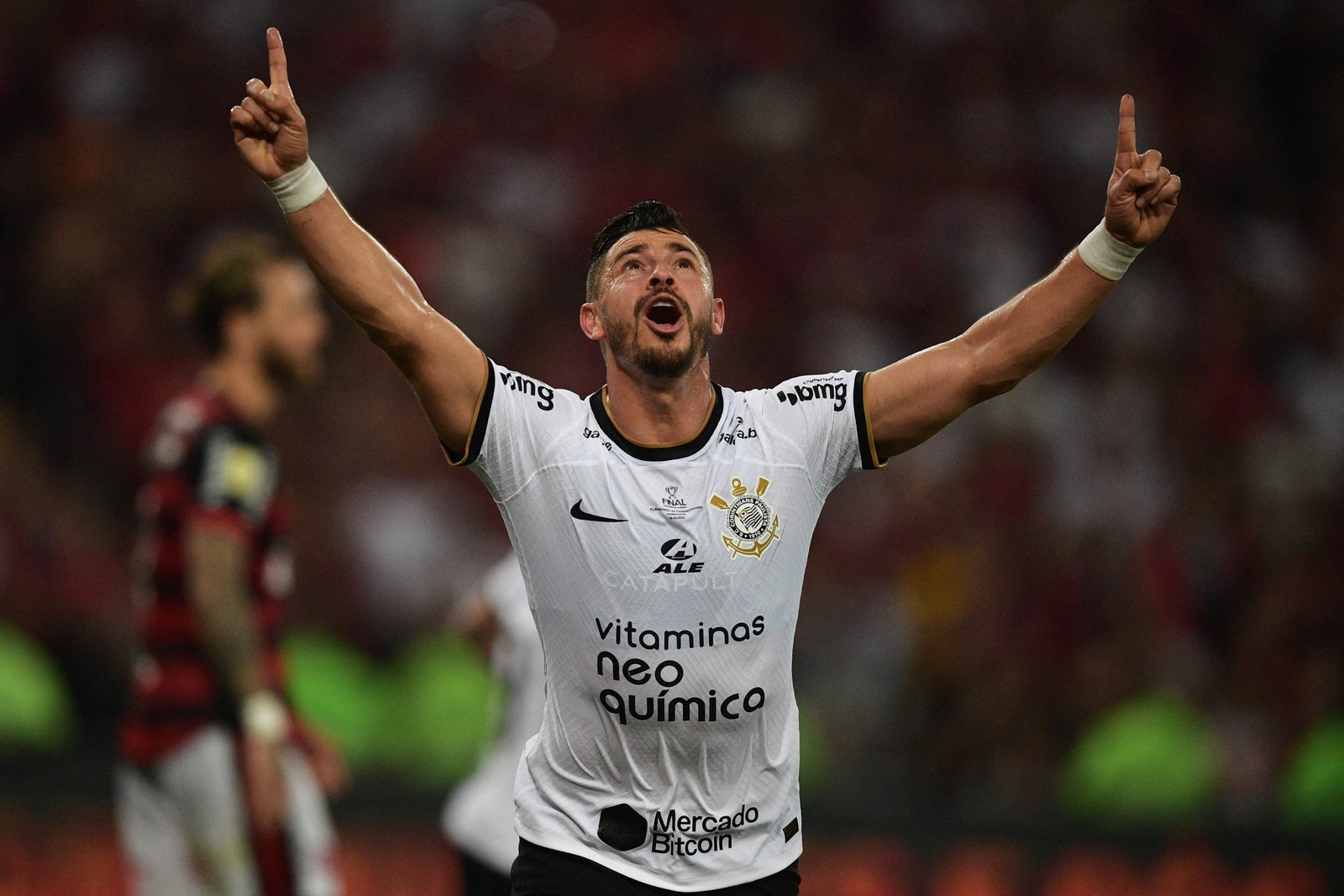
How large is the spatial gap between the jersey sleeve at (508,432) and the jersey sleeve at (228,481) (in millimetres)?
1717

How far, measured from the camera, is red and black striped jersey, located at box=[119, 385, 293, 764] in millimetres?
5156

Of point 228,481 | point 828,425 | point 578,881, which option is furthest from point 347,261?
point 228,481

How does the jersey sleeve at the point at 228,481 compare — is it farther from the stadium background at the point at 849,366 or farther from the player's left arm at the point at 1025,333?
the player's left arm at the point at 1025,333

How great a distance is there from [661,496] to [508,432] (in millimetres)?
387

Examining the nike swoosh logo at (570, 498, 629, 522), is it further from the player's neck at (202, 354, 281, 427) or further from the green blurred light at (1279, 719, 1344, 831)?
the green blurred light at (1279, 719, 1344, 831)

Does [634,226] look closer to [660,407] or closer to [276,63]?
[660,407]

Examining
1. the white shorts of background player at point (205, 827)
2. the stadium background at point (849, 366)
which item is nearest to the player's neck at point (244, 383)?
the white shorts of background player at point (205, 827)

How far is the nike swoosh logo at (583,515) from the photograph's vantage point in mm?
3582

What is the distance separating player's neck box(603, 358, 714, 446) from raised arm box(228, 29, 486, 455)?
414mm

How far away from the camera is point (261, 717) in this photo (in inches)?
201

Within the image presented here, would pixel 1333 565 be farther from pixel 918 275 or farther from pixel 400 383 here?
pixel 400 383

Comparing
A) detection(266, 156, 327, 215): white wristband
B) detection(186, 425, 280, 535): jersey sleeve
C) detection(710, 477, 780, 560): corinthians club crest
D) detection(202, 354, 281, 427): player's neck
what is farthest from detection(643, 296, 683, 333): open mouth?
detection(202, 354, 281, 427): player's neck

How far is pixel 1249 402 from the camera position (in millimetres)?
9078

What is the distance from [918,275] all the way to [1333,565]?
3452mm
